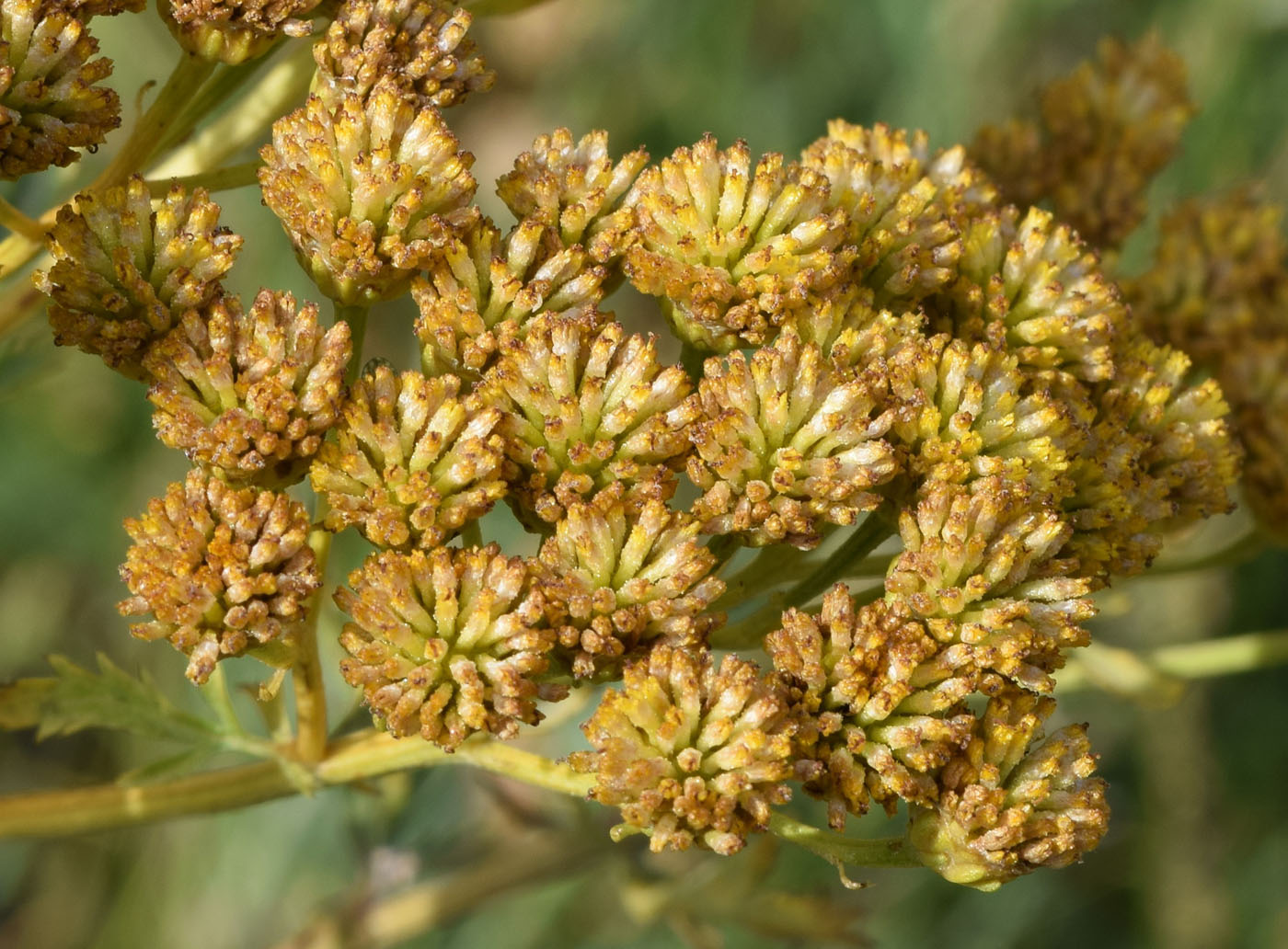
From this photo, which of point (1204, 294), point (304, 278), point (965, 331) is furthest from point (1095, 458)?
point (304, 278)

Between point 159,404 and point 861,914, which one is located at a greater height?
point 159,404

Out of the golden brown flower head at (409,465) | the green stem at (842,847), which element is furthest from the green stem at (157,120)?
the green stem at (842,847)

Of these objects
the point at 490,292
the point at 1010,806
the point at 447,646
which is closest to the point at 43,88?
the point at 490,292

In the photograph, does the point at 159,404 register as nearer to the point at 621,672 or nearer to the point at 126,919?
the point at 621,672

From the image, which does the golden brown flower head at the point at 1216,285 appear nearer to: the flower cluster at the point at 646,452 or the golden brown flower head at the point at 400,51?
the flower cluster at the point at 646,452

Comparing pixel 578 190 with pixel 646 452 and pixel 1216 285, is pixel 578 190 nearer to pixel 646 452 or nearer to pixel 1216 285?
pixel 646 452

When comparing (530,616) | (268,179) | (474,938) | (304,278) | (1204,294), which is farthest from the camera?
(304,278)

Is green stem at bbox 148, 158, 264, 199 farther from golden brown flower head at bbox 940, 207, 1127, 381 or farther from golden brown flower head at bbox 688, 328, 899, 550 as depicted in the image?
golden brown flower head at bbox 940, 207, 1127, 381

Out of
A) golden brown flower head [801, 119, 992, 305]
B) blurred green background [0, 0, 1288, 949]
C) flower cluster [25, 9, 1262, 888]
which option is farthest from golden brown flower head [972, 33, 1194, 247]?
flower cluster [25, 9, 1262, 888]
